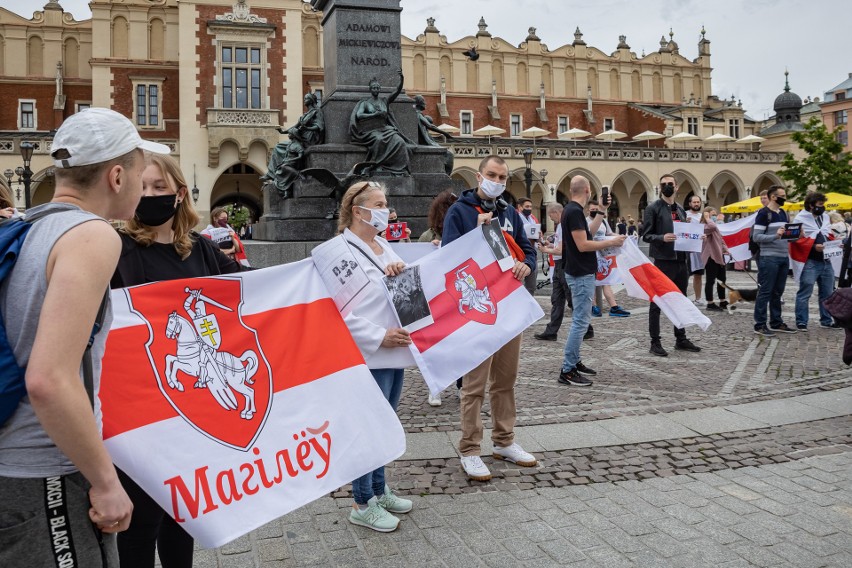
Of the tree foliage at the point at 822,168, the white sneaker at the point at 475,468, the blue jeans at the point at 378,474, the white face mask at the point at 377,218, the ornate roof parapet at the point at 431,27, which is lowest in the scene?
the white sneaker at the point at 475,468

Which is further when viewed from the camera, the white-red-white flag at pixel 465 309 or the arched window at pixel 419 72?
the arched window at pixel 419 72

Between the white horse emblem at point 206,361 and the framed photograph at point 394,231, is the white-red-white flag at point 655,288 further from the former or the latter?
the white horse emblem at point 206,361

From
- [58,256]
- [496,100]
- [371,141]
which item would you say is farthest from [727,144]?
[58,256]

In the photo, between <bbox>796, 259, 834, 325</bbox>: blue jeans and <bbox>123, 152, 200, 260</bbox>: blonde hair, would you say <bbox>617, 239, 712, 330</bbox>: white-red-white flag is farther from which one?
<bbox>123, 152, 200, 260</bbox>: blonde hair

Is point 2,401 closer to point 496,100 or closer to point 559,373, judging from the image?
point 559,373

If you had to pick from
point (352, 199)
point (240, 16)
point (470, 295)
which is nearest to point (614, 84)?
point (240, 16)

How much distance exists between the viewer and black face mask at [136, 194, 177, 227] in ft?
8.22

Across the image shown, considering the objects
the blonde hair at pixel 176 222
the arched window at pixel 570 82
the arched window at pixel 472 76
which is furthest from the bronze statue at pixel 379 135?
the arched window at pixel 570 82

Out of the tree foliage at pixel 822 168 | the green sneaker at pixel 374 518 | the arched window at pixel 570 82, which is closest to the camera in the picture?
the green sneaker at pixel 374 518

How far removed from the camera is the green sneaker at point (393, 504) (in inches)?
136

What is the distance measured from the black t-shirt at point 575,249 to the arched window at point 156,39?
123 feet

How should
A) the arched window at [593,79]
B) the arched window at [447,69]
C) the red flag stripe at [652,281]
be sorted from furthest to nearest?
the arched window at [593,79], the arched window at [447,69], the red flag stripe at [652,281]

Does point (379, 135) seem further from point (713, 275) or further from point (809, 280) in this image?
point (809, 280)

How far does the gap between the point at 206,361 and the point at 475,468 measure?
1992 millimetres
